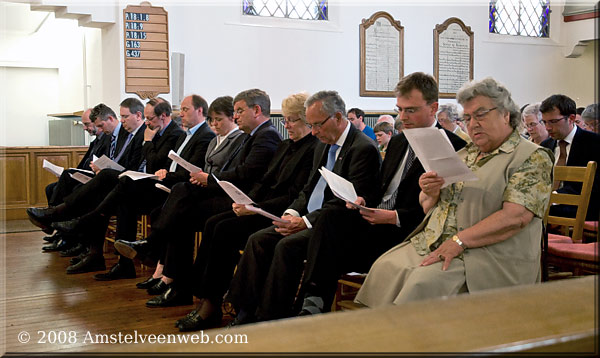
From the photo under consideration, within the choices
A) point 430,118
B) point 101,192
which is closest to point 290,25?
point 101,192

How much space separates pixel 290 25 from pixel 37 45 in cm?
621

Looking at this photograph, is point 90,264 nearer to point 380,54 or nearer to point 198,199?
point 198,199

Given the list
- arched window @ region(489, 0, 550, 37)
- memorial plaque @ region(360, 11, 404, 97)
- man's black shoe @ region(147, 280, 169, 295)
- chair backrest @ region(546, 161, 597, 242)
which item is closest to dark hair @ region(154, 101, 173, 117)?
man's black shoe @ region(147, 280, 169, 295)

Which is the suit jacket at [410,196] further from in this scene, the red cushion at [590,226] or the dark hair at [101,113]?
the dark hair at [101,113]

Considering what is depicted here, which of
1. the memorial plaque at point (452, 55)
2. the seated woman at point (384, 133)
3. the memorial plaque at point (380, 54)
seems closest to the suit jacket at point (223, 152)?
the seated woman at point (384, 133)

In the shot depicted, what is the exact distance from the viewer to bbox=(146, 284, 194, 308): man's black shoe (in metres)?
4.23

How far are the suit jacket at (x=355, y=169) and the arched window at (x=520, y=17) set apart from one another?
394 inches

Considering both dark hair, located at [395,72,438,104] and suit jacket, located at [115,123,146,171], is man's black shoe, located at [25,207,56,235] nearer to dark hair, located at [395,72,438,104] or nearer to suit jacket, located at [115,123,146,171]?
suit jacket, located at [115,123,146,171]

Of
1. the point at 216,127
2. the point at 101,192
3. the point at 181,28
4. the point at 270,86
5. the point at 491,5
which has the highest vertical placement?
the point at 491,5

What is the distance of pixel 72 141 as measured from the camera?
1280 cm

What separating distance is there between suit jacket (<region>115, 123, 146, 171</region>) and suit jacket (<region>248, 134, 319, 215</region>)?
2.16m

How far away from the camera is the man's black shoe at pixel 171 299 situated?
13.9ft

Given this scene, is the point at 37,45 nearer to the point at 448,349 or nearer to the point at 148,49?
the point at 148,49

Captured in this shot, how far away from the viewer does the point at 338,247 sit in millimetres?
3016
